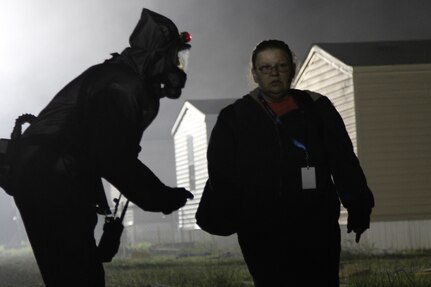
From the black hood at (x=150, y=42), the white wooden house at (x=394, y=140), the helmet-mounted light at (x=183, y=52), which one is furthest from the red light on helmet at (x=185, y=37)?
the white wooden house at (x=394, y=140)

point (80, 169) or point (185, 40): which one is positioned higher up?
point (185, 40)

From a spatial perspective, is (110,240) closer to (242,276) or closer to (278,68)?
(278,68)

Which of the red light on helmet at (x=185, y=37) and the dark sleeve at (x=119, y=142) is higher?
the red light on helmet at (x=185, y=37)

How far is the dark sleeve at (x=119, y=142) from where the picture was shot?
11.0 ft

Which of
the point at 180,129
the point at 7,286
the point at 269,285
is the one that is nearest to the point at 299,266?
the point at 269,285

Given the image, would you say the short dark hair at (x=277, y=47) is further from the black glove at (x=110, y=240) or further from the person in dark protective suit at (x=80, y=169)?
the black glove at (x=110, y=240)

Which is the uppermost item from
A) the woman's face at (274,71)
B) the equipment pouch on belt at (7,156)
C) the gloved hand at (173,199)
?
the woman's face at (274,71)

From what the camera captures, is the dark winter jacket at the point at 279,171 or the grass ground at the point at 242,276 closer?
the dark winter jacket at the point at 279,171

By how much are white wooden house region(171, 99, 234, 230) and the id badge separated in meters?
29.3

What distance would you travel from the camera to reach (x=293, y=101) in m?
4.36

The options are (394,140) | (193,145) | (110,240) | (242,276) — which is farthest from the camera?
(193,145)

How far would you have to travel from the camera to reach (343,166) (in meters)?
4.24

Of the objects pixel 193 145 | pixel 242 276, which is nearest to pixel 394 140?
pixel 242 276

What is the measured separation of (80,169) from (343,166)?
4.54 feet
